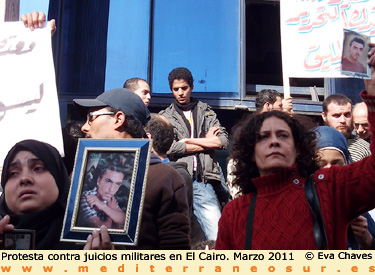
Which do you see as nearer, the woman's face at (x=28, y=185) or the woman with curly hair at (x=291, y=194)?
the woman with curly hair at (x=291, y=194)

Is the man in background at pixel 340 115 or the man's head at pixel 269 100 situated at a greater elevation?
the man's head at pixel 269 100

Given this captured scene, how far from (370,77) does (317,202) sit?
1.98ft

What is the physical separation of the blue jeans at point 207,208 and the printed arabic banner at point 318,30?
121 centimetres

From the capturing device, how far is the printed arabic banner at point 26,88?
345 centimetres

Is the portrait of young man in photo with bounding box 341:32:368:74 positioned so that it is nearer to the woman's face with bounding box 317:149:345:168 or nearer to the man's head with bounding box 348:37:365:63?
the man's head with bounding box 348:37:365:63

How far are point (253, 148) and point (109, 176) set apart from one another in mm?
817

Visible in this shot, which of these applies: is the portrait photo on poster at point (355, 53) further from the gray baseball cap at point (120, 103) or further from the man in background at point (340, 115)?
the man in background at point (340, 115)

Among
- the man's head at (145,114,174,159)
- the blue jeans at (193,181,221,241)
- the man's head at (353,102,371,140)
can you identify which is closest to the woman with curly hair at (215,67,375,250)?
the man's head at (145,114,174,159)

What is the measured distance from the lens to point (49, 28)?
371 cm

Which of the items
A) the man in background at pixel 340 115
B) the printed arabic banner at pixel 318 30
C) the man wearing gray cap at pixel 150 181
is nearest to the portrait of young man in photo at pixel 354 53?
the man wearing gray cap at pixel 150 181

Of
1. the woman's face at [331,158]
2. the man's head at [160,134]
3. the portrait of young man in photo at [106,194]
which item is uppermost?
the man's head at [160,134]

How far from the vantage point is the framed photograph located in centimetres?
241

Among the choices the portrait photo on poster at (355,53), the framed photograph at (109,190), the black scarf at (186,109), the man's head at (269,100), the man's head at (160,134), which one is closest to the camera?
the framed photograph at (109,190)

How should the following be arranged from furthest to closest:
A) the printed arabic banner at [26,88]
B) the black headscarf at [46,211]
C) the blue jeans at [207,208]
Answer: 1. the blue jeans at [207,208]
2. the printed arabic banner at [26,88]
3. the black headscarf at [46,211]
